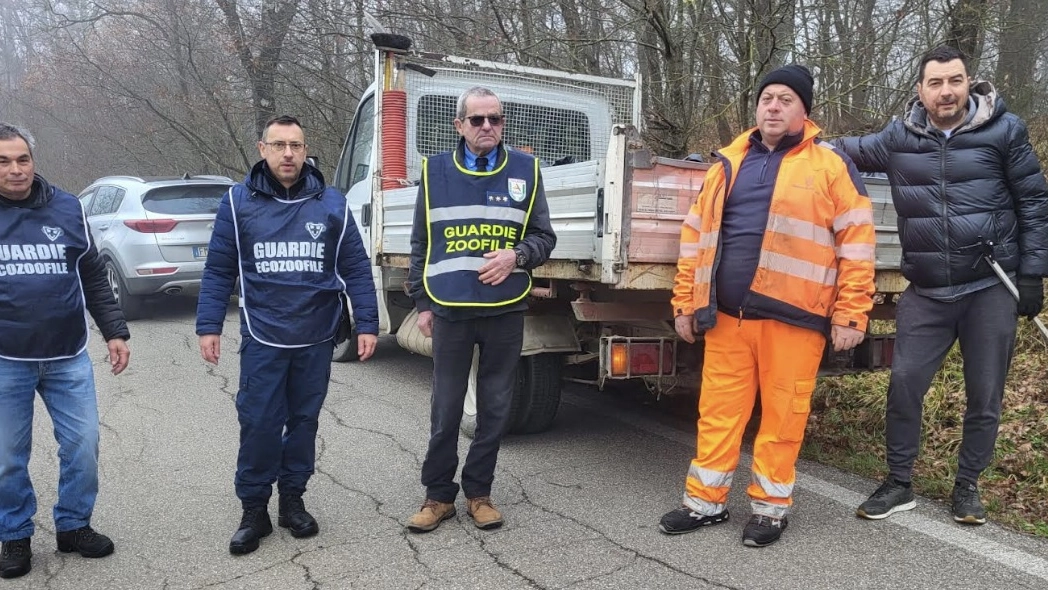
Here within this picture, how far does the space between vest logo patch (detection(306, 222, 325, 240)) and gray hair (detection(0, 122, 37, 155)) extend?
3.51ft

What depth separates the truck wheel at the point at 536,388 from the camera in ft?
15.1

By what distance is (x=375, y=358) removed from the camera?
7.62 metres

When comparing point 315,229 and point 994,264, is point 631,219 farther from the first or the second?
point 994,264

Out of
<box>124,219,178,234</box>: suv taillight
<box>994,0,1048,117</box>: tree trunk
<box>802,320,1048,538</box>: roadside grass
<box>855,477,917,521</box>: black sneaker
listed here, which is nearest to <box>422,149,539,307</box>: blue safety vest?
<box>855,477,917,521</box>: black sneaker

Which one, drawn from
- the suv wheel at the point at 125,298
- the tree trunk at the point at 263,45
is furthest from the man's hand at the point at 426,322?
the tree trunk at the point at 263,45

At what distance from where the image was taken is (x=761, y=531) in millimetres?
3244

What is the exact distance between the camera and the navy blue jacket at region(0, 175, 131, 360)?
3051 millimetres

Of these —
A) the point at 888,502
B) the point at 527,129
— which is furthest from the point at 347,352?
the point at 888,502

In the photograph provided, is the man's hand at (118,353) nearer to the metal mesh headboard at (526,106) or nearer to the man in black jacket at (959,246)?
the metal mesh headboard at (526,106)

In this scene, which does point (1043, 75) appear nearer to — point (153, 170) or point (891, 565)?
point (891, 565)

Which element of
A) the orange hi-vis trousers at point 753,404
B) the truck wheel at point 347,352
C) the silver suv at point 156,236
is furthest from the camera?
the silver suv at point 156,236

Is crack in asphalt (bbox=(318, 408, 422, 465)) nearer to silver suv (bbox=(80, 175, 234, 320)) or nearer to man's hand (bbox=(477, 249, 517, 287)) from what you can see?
man's hand (bbox=(477, 249, 517, 287))

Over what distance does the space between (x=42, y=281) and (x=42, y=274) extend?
3 cm

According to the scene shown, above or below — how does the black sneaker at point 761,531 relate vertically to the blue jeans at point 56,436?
below
